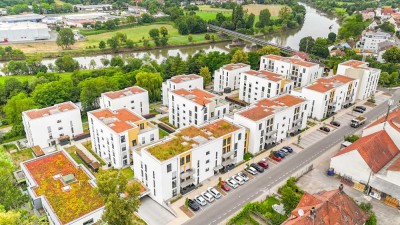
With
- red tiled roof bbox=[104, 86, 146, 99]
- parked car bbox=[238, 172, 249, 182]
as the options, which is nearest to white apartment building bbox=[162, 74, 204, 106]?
red tiled roof bbox=[104, 86, 146, 99]

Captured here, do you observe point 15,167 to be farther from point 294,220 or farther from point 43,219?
point 294,220

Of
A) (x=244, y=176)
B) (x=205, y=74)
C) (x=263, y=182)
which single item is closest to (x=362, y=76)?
(x=205, y=74)

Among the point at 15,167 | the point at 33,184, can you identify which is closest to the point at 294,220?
the point at 33,184

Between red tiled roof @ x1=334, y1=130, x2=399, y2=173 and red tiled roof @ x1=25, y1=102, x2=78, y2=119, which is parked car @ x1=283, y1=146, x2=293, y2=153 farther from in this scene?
red tiled roof @ x1=25, y1=102, x2=78, y2=119

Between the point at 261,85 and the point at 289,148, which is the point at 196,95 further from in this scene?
the point at 289,148

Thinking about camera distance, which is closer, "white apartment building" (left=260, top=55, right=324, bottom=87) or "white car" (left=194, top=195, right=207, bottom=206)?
"white car" (left=194, top=195, right=207, bottom=206)


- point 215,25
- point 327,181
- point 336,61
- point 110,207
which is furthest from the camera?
point 215,25
